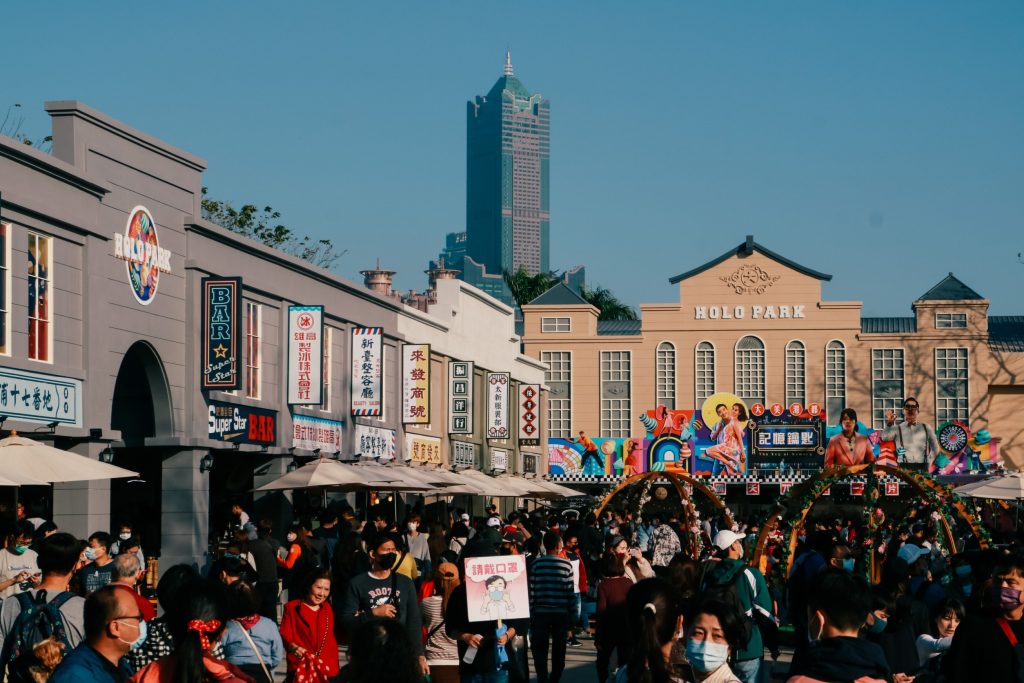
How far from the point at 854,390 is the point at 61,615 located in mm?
57677

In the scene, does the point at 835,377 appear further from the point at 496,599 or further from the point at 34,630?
the point at 34,630

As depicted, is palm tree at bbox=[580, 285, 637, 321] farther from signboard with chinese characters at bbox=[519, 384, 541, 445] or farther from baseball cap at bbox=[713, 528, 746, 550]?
baseball cap at bbox=[713, 528, 746, 550]

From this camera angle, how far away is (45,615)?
8688 mm

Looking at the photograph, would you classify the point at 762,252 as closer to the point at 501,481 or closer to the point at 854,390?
the point at 854,390

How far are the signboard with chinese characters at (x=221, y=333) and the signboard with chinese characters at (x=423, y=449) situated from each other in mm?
11988

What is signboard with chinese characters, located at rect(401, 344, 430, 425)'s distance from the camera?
3781cm

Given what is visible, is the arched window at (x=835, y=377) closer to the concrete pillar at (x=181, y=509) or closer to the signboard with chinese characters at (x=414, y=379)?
the signboard with chinese characters at (x=414, y=379)

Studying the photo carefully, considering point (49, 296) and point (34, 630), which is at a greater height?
point (49, 296)

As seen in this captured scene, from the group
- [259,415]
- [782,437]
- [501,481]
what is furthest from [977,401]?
[259,415]

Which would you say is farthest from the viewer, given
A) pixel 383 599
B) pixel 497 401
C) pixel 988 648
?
pixel 497 401

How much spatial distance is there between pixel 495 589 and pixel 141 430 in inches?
644

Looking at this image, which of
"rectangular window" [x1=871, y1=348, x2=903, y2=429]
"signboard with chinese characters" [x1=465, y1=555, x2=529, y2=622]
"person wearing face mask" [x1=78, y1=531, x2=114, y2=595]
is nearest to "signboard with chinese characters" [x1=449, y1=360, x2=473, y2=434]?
"rectangular window" [x1=871, y1=348, x2=903, y2=429]

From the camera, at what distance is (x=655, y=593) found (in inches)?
320

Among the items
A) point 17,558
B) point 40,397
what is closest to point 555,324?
point 40,397
